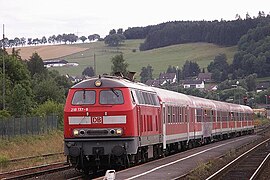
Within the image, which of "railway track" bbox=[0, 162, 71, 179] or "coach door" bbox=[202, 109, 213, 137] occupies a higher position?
"coach door" bbox=[202, 109, 213, 137]

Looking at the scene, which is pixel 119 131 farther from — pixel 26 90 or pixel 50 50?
pixel 50 50

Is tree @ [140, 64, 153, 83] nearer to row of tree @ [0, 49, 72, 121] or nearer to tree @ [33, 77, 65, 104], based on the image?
row of tree @ [0, 49, 72, 121]

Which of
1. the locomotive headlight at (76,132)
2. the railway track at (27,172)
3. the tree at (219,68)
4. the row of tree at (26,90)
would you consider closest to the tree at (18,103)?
the row of tree at (26,90)

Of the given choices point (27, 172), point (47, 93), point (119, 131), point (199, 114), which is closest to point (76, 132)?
point (119, 131)

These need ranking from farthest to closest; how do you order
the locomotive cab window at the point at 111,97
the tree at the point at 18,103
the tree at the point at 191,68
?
1. the tree at the point at 191,68
2. the tree at the point at 18,103
3. the locomotive cab window at the point at 111,97

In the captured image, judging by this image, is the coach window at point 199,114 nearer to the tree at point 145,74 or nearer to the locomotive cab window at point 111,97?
the locomotive cab window at point 111,97

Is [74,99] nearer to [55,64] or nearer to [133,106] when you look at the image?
[133,106]

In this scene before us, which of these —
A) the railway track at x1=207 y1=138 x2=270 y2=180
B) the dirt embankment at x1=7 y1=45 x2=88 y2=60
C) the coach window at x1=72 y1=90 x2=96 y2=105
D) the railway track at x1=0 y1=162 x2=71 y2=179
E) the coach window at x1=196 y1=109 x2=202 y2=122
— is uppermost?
the dirt embankment at x1=7 y1=45 x2=88 y2=60

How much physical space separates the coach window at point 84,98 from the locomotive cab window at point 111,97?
30cm

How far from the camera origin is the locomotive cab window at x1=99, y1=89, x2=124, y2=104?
22438 millimetres

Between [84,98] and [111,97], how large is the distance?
1.00 metres

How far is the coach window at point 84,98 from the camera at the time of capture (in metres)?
22.5

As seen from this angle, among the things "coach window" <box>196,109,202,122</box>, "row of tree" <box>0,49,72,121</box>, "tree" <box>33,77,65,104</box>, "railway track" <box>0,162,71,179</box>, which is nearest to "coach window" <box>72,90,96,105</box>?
"railway track" <box>0,162,71,179</box>

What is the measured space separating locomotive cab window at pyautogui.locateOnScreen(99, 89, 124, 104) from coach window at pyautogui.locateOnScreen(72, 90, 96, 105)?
0.97ft
